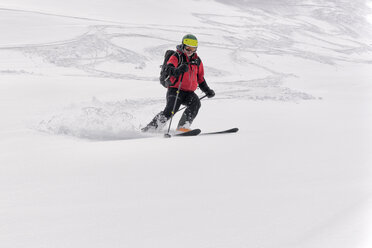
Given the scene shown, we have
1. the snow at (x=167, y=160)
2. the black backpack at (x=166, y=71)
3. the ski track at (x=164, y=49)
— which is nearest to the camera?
the snow at (x=167, y=160)

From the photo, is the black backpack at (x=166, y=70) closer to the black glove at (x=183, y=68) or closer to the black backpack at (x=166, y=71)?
the black backpack at (x=166, y=71)

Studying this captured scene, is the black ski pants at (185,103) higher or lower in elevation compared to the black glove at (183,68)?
lower

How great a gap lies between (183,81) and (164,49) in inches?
359

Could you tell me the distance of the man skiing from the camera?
5.24m

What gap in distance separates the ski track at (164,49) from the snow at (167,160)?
0.06 m

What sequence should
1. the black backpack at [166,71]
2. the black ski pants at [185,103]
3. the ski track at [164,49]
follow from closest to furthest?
the ski track at [164,49]
the black backpack at [166,71]
the black ski pants at [185,103]

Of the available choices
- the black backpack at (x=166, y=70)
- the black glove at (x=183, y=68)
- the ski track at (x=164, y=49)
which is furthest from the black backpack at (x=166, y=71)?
the ski track at (x=164, y=49)

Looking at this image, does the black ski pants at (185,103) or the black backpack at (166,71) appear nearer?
the black backpack at (166,71)

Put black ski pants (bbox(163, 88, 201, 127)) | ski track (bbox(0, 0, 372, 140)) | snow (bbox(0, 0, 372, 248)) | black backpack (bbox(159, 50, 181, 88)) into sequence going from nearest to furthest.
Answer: snow (bbox(0, 0, 372, 248))
ski track (bbox(0, 0, 372, 140))
black backpack (bbox(159, 50, 181, 88))
black ski pants (bbox(163, 88, 201, 127))

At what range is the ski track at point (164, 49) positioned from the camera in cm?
506

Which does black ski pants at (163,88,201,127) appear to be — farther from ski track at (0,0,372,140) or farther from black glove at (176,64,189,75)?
ski track at (0,0,372,140)

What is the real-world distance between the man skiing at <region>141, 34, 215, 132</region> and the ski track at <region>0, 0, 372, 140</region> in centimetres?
49

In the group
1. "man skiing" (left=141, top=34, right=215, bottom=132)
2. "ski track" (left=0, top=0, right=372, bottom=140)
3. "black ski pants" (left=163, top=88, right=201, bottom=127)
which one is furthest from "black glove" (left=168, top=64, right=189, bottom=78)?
"ski track" (left=0, top=0, right=372, bottom=140)

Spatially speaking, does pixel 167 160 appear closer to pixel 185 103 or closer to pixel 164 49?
pixel 185 103
